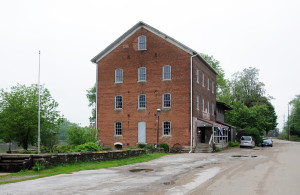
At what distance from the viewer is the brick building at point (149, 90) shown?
31719 mm

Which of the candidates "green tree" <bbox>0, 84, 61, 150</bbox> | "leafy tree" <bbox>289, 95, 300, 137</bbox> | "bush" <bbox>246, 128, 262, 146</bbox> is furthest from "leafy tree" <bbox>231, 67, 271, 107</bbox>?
"green tree" <bbox>0, 84, 61, 150</bbox>

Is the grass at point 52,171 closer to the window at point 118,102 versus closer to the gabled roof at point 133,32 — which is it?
the window at point 118,102

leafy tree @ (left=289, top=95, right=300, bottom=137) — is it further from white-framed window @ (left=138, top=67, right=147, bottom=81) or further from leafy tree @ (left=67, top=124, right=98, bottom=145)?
leafy tree @ (left=67, top=124, right=98, bottom=145)

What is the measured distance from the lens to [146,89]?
33.4 m

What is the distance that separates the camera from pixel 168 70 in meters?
32.7

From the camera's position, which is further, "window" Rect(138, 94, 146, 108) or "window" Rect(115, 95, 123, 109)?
"window" Rect(115, 95, 123, 109)

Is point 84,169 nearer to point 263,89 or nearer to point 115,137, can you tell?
point 115,137

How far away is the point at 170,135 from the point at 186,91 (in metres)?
4.65

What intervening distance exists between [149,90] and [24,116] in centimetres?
1237

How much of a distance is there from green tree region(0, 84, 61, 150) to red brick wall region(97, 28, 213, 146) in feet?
19.0

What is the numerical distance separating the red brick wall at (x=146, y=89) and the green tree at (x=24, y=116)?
5.79 metres

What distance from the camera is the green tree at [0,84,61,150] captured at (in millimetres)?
28766

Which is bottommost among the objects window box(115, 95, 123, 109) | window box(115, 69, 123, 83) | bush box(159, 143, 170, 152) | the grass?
bush box(159, 143, 170, 152)

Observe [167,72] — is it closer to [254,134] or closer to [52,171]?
[52,171]
